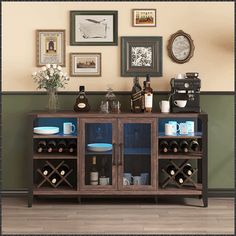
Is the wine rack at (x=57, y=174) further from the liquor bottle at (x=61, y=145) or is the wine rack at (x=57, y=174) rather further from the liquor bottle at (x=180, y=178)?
the liquor bottle at (x=180, y=178)

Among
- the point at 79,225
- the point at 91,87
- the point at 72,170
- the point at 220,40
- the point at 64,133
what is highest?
the point at 220,40

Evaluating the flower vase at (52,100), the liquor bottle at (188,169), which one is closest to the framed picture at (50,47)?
the flower vase at (52,100)

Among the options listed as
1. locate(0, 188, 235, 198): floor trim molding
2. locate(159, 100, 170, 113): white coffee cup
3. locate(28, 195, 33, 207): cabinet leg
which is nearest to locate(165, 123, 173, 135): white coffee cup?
locate(159, 100, 170, 113): white coffee cup

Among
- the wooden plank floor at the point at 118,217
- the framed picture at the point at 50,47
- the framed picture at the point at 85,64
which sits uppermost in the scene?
the framed picture at the point at 50,47

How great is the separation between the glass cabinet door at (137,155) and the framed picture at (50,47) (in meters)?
0.90

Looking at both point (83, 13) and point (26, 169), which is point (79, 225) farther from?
point (83, 13)

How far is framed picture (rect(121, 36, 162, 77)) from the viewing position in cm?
530

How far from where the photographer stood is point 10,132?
17.6ft

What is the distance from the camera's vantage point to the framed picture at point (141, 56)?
5301 millimetres

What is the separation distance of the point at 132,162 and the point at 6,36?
1.60m

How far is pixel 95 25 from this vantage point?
208 inches

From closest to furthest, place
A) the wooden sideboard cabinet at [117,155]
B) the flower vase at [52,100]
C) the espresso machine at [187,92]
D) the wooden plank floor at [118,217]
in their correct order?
the wooden plank floor at [118,217]
the wooden sideboard cabinet at [117,155]
the espresso machine at [187,92]
the flower vase at [52,100]

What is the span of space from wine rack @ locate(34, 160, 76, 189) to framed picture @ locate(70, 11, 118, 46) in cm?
112

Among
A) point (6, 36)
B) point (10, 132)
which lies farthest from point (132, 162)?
point (6, 36)
